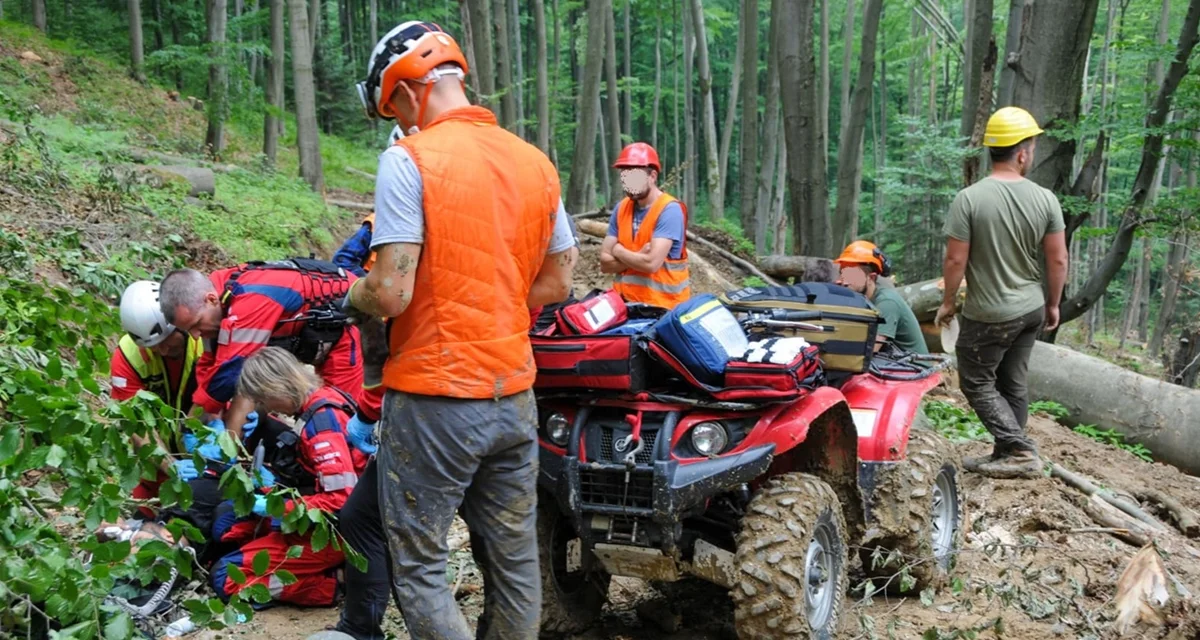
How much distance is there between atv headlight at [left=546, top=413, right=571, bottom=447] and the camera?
13.9 ft

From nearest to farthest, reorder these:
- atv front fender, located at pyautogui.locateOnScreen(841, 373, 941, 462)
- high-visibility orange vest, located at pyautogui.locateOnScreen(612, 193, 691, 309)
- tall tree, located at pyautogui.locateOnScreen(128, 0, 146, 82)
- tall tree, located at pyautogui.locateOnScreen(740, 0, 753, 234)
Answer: atv front fender, located at pyautogui.locateOnScreen(841, 373, 941, 462), high-visibility orange vest, located at pyautogui.locateOnScreen(612, 193, 691, 309), tall tree, located at pyautogui.locateOnScreen(740, 0, 753, 234), tall tree, located at pyautogui.locateOnScreen(128, 0, 146, 82)

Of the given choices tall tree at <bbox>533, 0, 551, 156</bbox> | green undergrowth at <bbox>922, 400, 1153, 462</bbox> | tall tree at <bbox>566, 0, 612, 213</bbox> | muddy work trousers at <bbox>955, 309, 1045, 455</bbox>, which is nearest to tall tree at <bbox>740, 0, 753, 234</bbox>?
tall tree at <bbox>533, 0, 551, 156</bbox>

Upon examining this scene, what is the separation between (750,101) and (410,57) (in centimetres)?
1908

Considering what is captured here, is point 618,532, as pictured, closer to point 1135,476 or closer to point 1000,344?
point 1000,344

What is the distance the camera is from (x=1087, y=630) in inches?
187

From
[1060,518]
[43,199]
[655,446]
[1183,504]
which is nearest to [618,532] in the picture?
[655,446]

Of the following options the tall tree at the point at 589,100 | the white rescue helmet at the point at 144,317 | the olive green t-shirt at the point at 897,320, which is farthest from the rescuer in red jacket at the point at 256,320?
the tall tree at the point at 589,100

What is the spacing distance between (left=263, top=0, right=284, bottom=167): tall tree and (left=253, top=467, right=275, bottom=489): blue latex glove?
1399 centimetres

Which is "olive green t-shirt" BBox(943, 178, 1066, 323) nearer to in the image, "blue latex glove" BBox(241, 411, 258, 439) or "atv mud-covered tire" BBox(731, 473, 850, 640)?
"atv mud-covered tire" BBox(731, 473, 850, 640)

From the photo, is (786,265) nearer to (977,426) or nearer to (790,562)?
(977,426)

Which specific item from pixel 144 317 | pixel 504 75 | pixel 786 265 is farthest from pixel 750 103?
pixel 144 317

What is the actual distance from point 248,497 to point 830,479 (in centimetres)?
263

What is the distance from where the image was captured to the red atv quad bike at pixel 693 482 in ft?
12.8

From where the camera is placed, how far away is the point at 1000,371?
23.1ft
